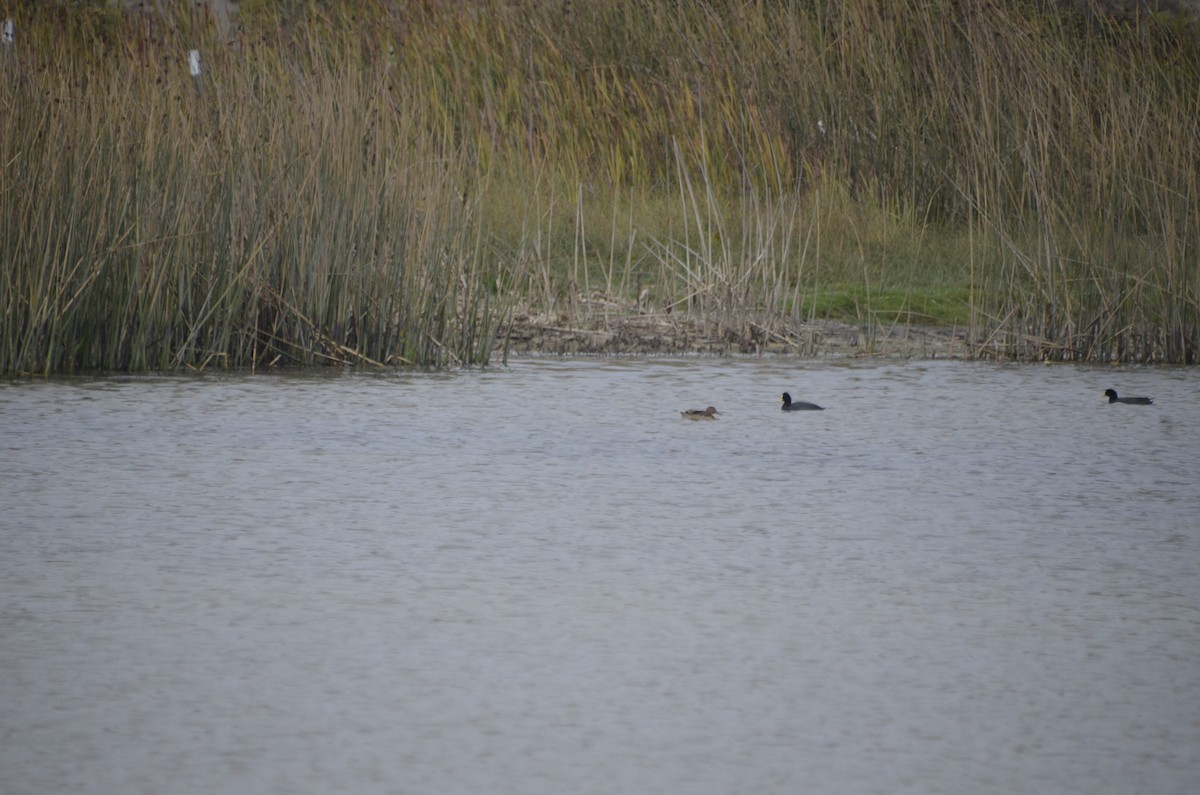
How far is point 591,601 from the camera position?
3104 millimetres

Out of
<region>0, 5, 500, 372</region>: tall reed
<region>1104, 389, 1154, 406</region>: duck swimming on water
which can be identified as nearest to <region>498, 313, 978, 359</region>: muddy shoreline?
<region>0, 5, 500, 372</region>: tall reed

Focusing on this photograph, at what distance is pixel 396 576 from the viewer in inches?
129

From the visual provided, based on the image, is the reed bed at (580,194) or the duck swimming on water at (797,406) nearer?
Result: the duck swimming on water at (797,406)

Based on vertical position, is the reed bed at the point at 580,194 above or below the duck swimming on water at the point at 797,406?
above

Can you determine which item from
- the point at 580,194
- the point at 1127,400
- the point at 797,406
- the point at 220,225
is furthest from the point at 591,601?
the point at 580,194

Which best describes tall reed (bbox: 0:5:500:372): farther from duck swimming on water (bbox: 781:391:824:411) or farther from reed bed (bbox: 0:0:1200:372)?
duck swimming on water (bbox: 781:391:824:411)

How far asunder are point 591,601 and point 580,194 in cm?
482

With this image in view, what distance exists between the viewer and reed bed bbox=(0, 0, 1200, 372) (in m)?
6.28

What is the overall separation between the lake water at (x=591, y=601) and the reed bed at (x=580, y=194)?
93 cm

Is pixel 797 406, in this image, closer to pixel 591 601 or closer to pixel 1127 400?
pixel 1127 400

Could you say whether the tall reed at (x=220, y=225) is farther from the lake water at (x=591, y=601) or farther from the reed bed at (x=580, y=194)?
the lake water at (x=591, y=601)

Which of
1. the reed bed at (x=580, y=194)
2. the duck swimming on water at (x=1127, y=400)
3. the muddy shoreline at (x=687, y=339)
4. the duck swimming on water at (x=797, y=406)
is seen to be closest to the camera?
the duck swimming on water at (x=797, y=406)

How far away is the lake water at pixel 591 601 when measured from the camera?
2293 millimetres

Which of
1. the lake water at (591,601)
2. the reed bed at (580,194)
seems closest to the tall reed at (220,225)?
the reed bed at (580,194)
